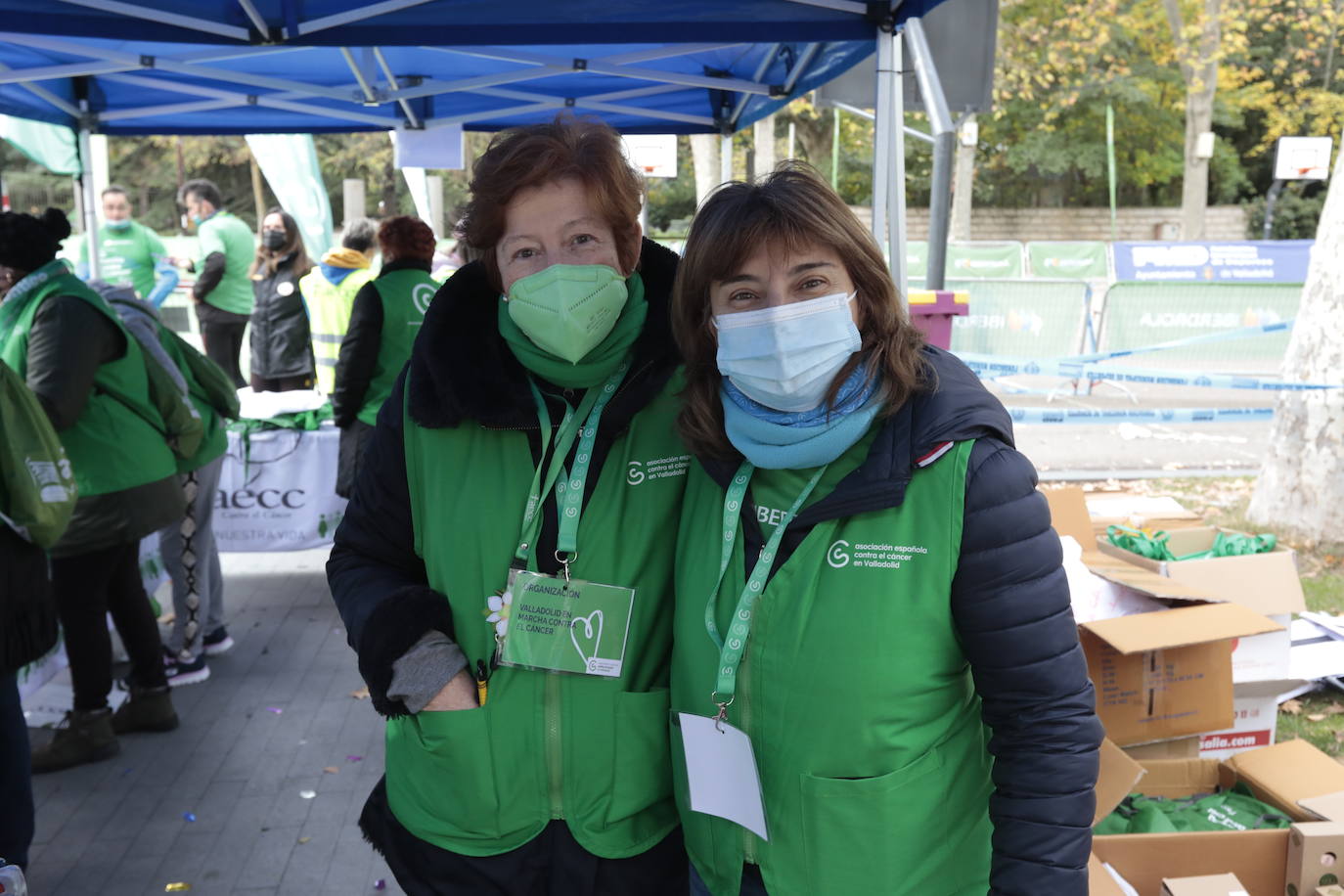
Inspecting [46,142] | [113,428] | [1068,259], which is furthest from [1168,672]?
[1068,259]

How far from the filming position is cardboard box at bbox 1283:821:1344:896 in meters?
2.60

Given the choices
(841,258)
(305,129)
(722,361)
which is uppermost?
(305,129)

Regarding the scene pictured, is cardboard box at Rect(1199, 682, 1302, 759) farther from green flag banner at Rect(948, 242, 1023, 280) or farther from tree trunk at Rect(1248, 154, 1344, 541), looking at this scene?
green flag banner at Rect(948, 242, 1023, 280)

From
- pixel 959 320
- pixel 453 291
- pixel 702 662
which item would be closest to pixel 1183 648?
pixel 702 662

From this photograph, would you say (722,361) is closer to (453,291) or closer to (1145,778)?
(453,291)

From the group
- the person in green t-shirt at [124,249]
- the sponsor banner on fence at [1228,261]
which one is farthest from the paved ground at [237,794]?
the sponsor banner on fence at [1228,261]

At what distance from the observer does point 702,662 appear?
1.53 m

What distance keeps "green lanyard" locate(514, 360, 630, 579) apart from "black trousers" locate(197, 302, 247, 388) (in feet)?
25.4

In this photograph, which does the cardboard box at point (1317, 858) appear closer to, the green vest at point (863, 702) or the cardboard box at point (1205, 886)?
the cardboard box at point (1205, 886)

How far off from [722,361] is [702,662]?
42 cm

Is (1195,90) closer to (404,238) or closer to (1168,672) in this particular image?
(404,238)

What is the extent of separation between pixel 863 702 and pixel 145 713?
3.78 meters

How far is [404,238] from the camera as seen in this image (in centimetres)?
488

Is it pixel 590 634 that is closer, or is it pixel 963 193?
pixel 590 634
